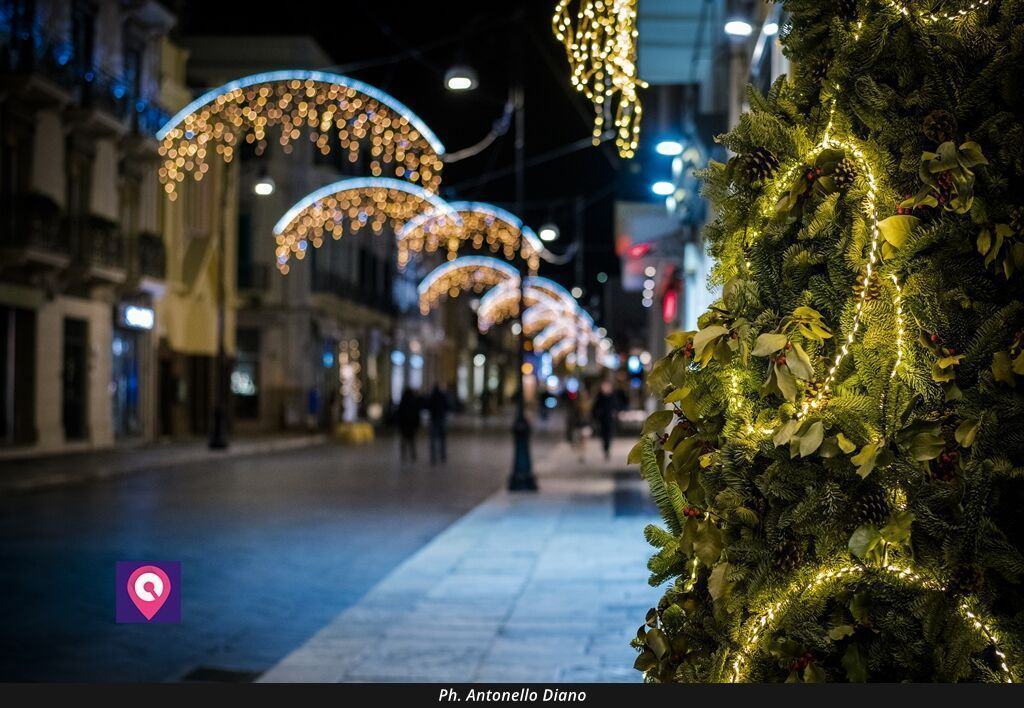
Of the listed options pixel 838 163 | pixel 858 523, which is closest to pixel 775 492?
pixel 858 523

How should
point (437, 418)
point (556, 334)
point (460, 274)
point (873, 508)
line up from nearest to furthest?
point (873, 508), point (437, 418), point (460, 274), point (556, 334)

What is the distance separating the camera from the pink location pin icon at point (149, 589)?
3.10 meters

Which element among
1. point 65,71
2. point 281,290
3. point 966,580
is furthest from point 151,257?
point 966,580

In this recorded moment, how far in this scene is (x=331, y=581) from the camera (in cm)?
1098

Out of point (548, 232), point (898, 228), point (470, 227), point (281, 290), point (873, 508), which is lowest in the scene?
point (873, 508)

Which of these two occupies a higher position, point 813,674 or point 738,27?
point 738,27

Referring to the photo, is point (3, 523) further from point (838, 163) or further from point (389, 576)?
point (838, 163)

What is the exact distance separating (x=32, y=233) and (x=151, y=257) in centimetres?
670

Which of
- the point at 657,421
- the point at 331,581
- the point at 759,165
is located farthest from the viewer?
the point at 331,581

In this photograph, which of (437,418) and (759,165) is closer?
(759,165)

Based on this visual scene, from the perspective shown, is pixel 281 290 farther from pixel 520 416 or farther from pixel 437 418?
pixel 520 416

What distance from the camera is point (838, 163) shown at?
8.72ft

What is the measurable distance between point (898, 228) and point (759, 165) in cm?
38

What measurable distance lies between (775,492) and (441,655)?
16.2 feet
